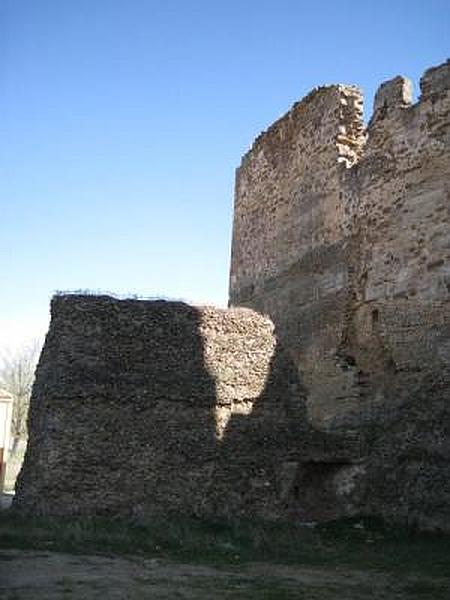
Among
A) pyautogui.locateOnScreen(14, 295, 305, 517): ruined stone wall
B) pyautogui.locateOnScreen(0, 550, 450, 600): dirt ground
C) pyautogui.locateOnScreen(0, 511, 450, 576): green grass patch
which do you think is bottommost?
pyautogui.locateOnScreen(0, 550, 450, 600): dirt ground

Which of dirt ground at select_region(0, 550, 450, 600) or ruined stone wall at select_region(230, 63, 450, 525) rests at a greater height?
ruined stone wall at select_region(230, 63, 450, 525)

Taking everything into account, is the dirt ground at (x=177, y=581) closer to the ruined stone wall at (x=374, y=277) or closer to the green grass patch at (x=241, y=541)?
the green grass patch at (x=241, y=541)

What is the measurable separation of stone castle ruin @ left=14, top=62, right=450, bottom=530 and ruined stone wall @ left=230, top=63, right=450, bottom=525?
0.03 metres

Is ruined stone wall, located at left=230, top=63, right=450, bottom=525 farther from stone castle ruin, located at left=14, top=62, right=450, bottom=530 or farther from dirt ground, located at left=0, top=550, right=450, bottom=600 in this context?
dirt ground, located at left=0, top=550, right=450, bottom=600

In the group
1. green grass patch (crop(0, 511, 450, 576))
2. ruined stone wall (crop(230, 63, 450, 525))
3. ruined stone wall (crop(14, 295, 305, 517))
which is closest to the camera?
green grass patch (crop(0, 511, 450, 576))

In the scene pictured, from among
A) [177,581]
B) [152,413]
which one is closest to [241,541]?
[152,413]

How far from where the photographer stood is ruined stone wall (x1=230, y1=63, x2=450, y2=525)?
1107cm

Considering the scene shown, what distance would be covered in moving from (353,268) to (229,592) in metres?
8.18

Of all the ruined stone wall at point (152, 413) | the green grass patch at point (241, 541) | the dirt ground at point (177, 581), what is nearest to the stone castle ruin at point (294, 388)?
the ruined stone wall at point (152, 413)

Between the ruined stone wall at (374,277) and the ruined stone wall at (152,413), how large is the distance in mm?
1570

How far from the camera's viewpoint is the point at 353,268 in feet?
44.1

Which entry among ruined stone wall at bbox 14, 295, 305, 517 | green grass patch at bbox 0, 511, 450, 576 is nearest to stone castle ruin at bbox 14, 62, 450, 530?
ruined stone wall at bbox 14, 295, 305, 517

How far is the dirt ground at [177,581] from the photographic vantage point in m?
5.95

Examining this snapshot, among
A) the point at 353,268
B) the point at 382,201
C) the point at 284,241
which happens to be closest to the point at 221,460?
the point at 353,268
